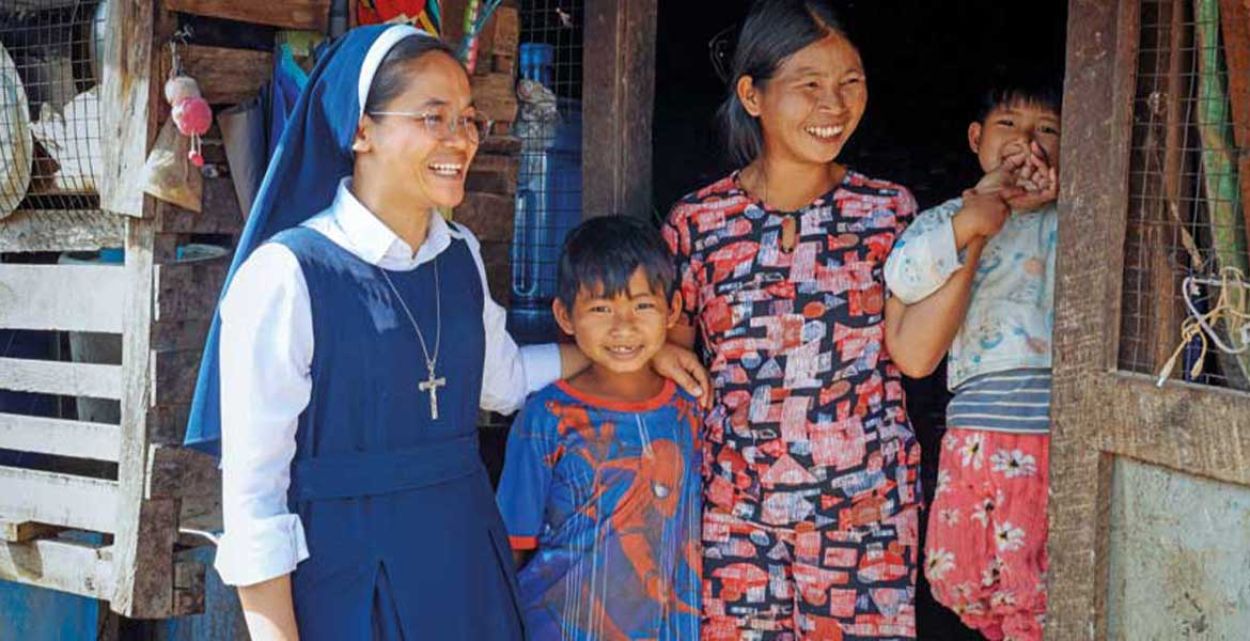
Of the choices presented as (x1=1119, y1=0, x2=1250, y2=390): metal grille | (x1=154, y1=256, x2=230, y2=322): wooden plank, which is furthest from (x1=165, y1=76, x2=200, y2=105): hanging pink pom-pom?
(x1=1119, y1=0, x2=1250, y2=390): metal grille

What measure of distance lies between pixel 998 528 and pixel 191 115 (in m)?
1.89

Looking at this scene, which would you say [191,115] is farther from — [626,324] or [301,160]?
[626,324]

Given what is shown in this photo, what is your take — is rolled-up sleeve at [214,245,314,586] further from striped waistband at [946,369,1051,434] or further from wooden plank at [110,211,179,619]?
striped waistband at [946,369,1051,434]

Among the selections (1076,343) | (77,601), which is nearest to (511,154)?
(1076,343)

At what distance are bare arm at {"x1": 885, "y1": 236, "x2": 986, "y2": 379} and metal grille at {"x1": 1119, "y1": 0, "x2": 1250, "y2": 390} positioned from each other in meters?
0.31

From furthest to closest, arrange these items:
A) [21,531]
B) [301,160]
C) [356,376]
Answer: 1. [21,531]
2. [301,160]
3. [356,376]

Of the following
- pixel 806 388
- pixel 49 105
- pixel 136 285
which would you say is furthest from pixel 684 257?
pixel 49 105

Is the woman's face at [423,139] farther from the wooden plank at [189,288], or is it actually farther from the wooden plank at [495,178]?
the wooden plank at [495,178]

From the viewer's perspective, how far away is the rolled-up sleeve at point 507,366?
2988 millimetres

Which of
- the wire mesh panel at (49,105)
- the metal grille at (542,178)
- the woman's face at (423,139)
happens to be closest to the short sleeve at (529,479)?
the woman's face at (423,139)

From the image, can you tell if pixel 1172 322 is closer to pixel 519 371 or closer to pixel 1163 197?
pixel 1163 197

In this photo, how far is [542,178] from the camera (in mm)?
3994

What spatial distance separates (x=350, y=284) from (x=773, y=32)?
1.07 meters

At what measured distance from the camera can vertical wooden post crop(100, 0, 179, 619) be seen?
3.21 metres
